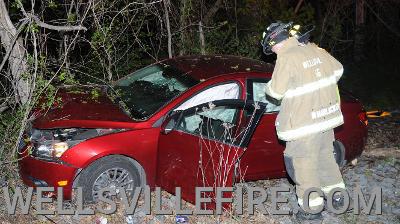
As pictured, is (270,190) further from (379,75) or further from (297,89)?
(379,75)

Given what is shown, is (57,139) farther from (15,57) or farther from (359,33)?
(359,33)

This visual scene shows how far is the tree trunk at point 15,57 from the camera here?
Result: 205 inches

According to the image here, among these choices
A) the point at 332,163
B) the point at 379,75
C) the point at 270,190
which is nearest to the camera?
the point at 332,163

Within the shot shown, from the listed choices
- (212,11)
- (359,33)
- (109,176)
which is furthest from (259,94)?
(359,33)

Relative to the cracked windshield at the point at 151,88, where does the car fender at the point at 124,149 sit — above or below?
below

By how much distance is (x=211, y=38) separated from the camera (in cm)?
931

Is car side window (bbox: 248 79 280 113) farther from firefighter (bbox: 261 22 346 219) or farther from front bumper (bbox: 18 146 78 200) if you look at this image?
front bumper (bbox: 18 146 78 200)

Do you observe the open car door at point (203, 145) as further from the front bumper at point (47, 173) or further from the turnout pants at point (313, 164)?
the front bumper at point (47, 173)

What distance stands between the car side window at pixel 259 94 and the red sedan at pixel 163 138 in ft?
0.04

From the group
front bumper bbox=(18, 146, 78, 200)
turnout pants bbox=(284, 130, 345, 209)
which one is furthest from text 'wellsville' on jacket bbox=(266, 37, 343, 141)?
front bumper bbox=(18, 146, 78, 200)

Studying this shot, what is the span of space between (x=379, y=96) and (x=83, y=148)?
29.7 ft

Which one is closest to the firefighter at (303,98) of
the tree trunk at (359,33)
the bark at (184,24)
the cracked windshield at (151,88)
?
the cracked windshield at (151,88)

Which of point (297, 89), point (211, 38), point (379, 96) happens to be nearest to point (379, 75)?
point (379, 96)

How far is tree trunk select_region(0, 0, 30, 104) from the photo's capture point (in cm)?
520
